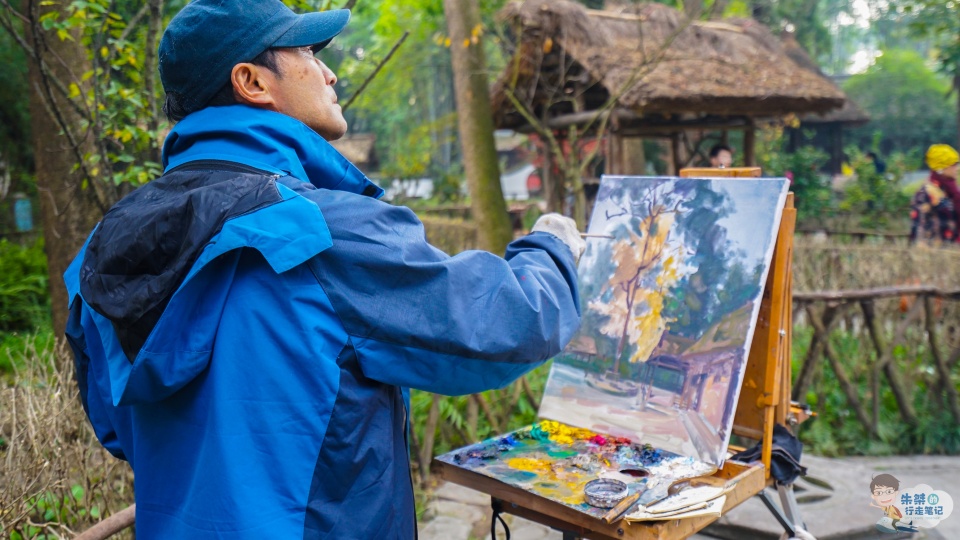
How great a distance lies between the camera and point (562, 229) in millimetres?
1746

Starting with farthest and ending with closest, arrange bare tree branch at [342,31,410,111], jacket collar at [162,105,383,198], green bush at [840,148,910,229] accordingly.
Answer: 1. green bush at [840,148,910,229]
2. bare tree branch at [342,31,410,111]
3. jacket collar at [162,105,383,198]

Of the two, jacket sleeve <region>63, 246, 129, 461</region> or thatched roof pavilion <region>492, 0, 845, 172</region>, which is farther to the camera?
thatched roof pavilion <region>492, 0, 845, 172</region>

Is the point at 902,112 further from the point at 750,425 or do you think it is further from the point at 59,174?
the point at 750,425

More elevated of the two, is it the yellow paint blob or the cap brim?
the cap brim

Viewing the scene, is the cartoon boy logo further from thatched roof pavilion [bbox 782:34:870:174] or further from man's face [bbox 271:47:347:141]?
thatched roof pavilion [bbox 782:34:870:174]

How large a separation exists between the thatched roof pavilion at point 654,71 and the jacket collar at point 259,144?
5.37m

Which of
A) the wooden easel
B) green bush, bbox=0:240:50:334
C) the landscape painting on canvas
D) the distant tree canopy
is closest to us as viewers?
the wooden easel

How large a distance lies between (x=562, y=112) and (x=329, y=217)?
8.16m

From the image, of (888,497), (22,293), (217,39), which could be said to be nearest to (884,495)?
(888,497)

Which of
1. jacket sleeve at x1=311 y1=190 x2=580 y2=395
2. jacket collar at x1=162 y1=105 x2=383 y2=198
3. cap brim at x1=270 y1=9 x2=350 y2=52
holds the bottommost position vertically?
jacket sleeve at x1=311 y1=190 x2=580 y2=395

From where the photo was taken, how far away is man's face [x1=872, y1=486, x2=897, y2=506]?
192 cm

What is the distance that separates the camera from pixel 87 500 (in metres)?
2.51

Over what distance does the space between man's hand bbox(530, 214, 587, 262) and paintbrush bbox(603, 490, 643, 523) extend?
576 millimetres

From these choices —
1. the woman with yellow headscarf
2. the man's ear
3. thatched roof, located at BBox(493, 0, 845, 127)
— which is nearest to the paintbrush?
the man's ear
